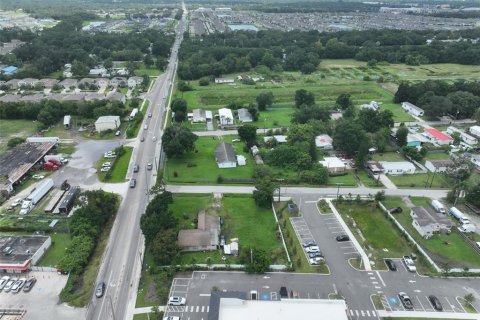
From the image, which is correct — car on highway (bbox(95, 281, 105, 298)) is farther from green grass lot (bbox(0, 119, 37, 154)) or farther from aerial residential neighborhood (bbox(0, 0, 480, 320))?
green grass lot (bbox(0, 119, 37, 154))

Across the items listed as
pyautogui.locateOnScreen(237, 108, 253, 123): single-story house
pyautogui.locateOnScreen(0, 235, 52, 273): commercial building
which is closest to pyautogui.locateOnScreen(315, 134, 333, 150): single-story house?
pyautogui.locateOnScreen(237, 108, 253, 123): single-story house

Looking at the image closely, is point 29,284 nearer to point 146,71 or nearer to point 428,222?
point 428,222

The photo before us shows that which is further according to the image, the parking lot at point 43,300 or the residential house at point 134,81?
the residential house at point 134,81

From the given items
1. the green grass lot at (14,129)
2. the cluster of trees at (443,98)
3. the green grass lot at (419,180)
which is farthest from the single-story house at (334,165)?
the green grass lot at (14,129)

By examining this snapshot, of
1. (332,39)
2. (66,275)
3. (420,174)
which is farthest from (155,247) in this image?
(332,39)

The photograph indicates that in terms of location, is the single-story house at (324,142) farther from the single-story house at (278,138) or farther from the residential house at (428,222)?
the residential house at (428,222)

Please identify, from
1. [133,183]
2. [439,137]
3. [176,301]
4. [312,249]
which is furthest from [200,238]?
[439,137]
